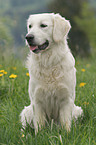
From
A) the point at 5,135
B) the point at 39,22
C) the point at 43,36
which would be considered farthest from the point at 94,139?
the point at 39,22

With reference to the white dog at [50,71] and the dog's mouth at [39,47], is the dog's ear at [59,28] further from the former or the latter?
the dog's mouth at [39,47]

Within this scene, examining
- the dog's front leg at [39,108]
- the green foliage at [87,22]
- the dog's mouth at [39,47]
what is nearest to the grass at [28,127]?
the dog's front leg at [39,108]

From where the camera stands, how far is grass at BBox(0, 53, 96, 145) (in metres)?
2.32

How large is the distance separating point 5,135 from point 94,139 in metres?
0.91

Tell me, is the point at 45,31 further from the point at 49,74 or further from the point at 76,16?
the point at 76,16

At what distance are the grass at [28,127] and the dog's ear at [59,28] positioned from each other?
3.12 feet

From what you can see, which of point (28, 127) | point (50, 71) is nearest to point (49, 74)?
point (50, 71)

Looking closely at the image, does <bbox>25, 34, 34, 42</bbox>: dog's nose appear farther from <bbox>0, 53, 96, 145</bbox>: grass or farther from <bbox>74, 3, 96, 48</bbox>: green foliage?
<bbox>74, 3, 96, 48</bbox>: green foliage

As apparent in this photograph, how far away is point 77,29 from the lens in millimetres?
23016

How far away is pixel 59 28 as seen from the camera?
286 cm

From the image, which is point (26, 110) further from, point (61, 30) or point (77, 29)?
point (77, 29)

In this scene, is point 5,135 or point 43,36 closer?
point 5,135

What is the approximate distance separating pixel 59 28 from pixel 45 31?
18 cm

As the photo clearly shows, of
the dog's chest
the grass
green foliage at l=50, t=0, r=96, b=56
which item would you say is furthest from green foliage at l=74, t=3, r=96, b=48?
the dog's chest
